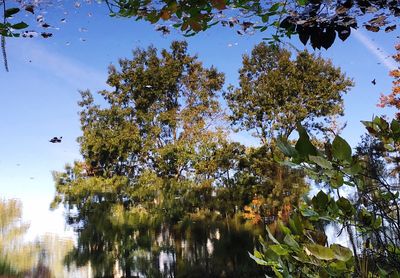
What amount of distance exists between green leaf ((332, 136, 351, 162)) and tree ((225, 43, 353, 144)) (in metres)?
11.2

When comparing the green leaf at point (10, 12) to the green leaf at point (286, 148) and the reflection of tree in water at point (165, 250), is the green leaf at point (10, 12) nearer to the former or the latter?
the green leaf at point (286, 148)

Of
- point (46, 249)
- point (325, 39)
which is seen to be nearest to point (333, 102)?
point (46, 249)

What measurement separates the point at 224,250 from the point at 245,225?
77 cm

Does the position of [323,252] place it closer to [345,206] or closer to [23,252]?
[345,206]

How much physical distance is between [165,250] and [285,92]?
5.70 m

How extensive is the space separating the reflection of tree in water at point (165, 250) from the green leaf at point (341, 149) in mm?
8797

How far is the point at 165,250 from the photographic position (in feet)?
31.1

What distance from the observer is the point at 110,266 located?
913cm

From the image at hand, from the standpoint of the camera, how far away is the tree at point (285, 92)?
38.8ft

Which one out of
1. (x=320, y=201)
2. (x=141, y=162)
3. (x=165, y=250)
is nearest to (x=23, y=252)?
(x=165, y=250)

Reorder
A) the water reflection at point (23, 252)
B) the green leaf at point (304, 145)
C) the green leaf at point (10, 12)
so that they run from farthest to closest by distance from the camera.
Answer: the water reflection at point (23, 252), the green leaf at point (10, 12), the green leaf at point (304, 145)

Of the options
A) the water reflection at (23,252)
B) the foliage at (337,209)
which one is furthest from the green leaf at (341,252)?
the water reflection at (23,252)

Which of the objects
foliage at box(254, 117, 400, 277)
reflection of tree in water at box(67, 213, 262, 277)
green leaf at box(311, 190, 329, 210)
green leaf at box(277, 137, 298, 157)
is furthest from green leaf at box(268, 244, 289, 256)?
reflection of tree in water at box(67, 213, 262, 277)

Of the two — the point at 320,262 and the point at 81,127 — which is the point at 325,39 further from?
the point at 81,127
